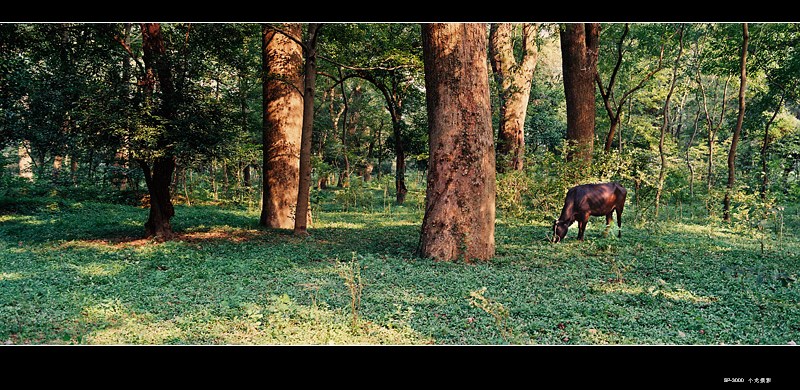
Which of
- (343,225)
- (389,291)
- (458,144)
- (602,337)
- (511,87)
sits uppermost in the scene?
(511,87)

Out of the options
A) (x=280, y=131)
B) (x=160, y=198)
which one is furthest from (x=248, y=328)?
(x=280, y=131)

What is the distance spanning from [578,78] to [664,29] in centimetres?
438

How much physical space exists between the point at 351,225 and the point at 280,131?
3195mm

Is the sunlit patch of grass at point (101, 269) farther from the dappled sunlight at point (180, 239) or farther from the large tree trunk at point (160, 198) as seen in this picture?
the large tree trunk at point (160, 198)

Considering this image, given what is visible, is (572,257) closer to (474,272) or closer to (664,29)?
(474,272)

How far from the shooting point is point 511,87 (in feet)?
51.2

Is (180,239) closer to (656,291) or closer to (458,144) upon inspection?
(458,144)

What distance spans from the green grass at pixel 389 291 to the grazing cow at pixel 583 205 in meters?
0.53

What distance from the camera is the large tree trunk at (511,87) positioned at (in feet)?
51.5

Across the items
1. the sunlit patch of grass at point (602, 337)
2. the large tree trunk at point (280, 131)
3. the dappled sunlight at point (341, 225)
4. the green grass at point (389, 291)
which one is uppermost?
the large tree trunk at point (280, 131)

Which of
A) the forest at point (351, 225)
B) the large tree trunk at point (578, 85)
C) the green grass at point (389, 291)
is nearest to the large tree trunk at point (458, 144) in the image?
the forest at point (351, 225)

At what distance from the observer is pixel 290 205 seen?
490 inches

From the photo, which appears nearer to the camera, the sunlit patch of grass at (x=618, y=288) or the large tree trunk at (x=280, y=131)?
the sunlit patch of grass at (x=618, y=288)

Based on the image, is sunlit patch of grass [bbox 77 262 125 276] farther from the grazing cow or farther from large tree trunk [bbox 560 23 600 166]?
large tree trunk [bbox 560 23 600 166]
